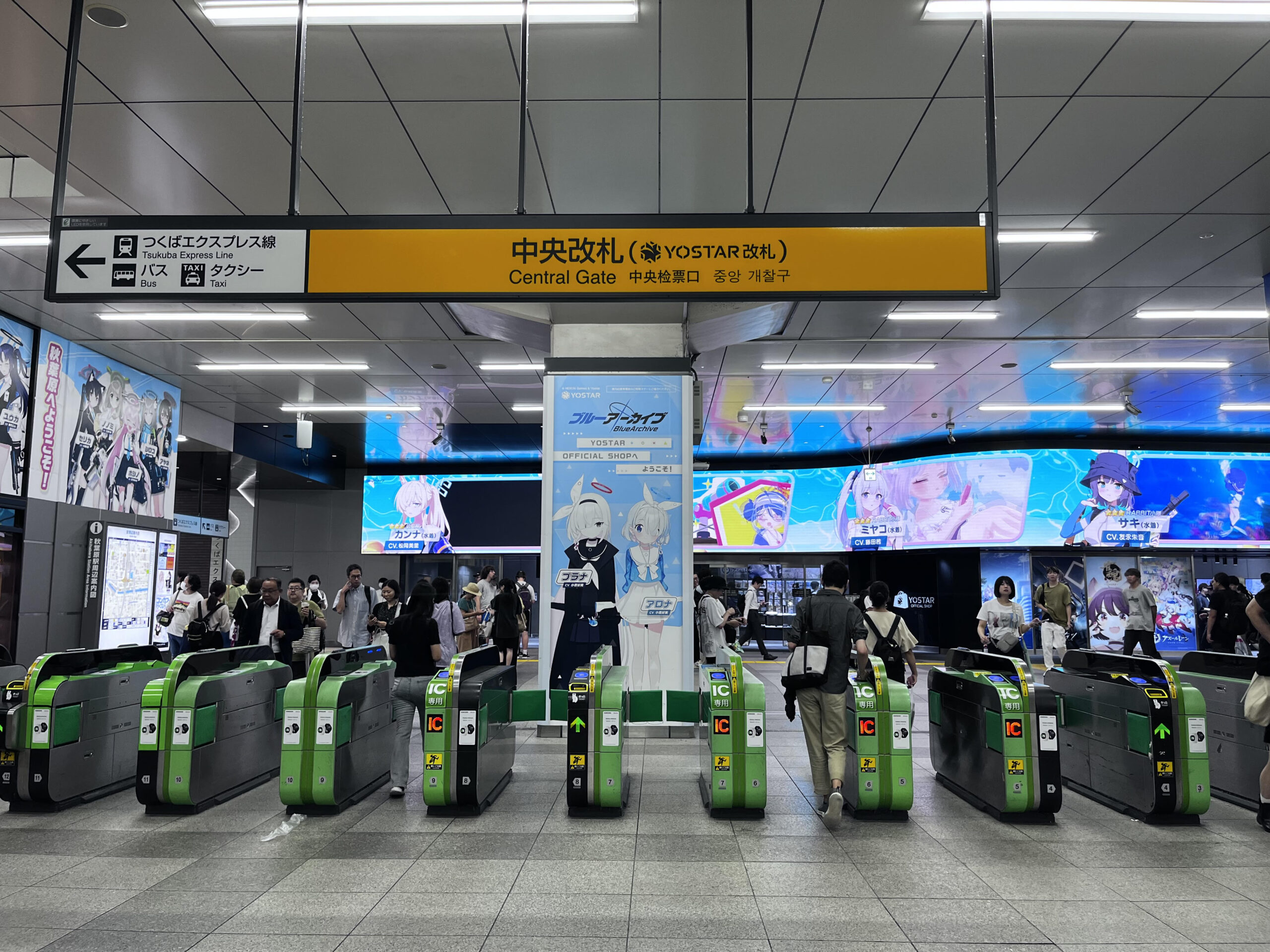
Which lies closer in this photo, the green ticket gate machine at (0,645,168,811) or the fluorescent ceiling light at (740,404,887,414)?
the green ticket gate machine at (0,645,168,811)

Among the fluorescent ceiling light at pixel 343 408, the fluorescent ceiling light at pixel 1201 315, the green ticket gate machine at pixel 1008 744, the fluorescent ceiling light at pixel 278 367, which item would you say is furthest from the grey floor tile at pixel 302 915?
the fluorescent ceiling light at pixel 343 408

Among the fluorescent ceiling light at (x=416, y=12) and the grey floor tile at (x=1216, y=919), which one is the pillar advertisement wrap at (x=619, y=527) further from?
the grey floor tile at (x=1216, y=919)

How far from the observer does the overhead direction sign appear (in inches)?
143

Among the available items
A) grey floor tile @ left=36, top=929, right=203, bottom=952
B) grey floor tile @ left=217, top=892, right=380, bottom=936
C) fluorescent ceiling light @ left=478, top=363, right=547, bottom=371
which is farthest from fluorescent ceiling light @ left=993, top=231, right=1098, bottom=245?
grey floor tile @ left=36, top=929, right=203, bottom=952

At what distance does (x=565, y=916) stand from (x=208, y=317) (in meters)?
8.03

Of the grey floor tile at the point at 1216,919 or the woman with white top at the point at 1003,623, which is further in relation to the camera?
the woman with white top at the point at 1003,623

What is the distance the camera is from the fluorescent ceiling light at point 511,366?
11414 millimetres

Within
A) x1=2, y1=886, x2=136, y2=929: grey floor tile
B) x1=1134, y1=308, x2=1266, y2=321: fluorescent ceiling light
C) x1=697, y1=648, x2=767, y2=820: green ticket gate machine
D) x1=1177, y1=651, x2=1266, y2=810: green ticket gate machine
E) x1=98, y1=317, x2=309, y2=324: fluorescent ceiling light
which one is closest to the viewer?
x1=2, y1=886, x2=136, y2=929: grey floor tile

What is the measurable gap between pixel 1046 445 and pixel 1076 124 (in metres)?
11.6

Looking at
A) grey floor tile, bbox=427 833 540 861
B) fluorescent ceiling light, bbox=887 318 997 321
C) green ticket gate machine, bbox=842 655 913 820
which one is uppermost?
fluorescent ceiling light, bbox=887 318 997 321

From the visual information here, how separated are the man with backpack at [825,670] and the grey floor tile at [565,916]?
1995 millimetres

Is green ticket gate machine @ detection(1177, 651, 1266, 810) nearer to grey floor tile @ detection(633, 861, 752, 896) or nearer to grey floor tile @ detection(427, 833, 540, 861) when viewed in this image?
grey floor tile @ detection(633, 861, 752, 896)

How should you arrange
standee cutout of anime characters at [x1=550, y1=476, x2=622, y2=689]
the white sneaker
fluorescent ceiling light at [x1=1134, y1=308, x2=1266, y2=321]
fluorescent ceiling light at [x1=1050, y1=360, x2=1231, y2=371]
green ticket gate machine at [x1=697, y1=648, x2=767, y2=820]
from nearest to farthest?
1. the white sneaker
2. green ticket gate machine at [x1=697, y1=648, x2=767, y2=820]
3. standee cutout of anime characters at [x1=550, y1=476, x2=622, y2=689]
4. fluorescent ceiling light at [x1=1134, y1=308, x2=1266, y2=321]
5. fluorescent ceiling light at [x1=1050, y1=360, x2=1231, y2=371]

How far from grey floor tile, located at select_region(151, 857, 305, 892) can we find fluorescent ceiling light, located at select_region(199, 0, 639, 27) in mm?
4452
